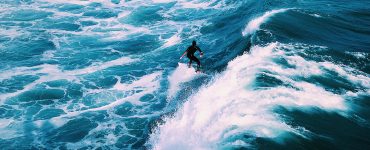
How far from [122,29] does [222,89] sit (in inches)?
577

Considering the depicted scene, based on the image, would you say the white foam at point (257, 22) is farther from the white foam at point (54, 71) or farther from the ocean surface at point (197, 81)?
the white foam at point (54, 71)

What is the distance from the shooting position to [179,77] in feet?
58.2

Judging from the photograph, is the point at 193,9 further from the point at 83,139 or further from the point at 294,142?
the point at 294,142

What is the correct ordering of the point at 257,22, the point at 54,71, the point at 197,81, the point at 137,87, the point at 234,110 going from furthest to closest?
the point at 257,22 → the point at 54,71 → the point at 137,87 → the point at 197,81 → the point at 234,110

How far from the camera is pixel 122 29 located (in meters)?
26.7

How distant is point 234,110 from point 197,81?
4.78 meters

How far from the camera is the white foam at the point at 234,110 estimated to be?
10922mm

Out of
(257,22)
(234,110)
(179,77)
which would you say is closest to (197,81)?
(179,77)

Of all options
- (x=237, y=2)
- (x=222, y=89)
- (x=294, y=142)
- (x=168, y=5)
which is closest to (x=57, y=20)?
(x=168, y=5)

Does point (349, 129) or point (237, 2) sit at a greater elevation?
point (237, 2)

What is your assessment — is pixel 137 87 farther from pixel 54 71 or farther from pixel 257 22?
pixel 257 22

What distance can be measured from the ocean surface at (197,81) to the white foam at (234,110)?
46 millimetres

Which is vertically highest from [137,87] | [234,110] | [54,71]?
[234,110]

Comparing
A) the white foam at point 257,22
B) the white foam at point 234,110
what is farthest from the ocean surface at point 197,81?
the white foam at point 257,22
